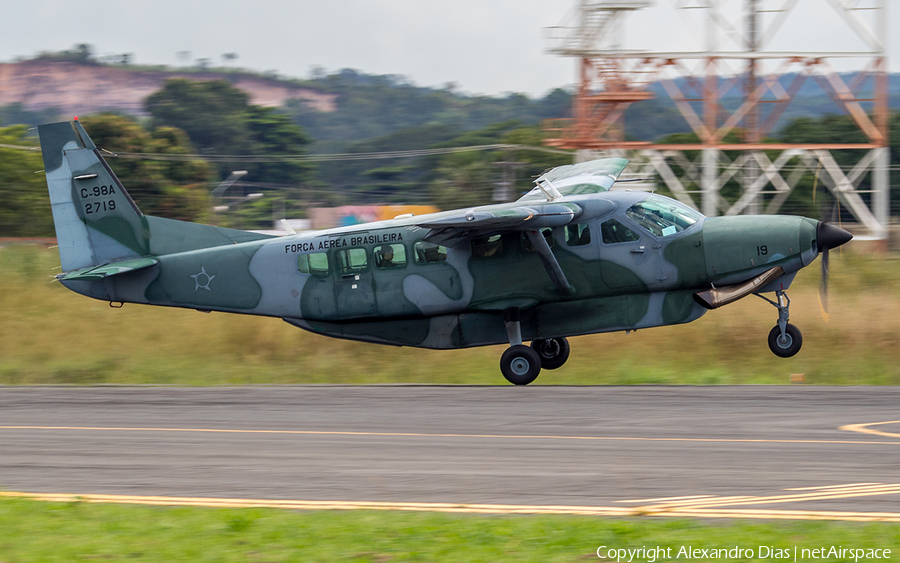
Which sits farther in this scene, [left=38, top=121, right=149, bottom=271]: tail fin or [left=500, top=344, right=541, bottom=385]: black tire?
[left=38, top=121, right=149, bottom=271]: tail fin

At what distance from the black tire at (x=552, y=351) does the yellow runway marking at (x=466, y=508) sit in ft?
30.9

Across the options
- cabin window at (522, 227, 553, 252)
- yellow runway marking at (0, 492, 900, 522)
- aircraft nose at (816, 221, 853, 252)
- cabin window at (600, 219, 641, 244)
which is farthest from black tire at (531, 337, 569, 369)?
yellow runway marking at (0, 492, 900, 522)

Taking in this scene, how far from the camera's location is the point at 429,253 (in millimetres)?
15703

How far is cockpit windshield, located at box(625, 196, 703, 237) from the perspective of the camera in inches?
594

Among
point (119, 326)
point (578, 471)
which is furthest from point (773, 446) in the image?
point (119, 326)

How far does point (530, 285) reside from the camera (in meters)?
15.3

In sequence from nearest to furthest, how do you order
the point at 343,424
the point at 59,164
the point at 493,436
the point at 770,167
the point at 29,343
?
the point at 493,436
the point at 343,424
the point at 59,164
the point at 29,343
the point at 770,167

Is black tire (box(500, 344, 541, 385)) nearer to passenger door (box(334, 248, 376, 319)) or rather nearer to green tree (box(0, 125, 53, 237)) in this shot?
passenger door (box(334, 248, 376, 319))

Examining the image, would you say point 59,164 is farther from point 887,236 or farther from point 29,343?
point 887,236

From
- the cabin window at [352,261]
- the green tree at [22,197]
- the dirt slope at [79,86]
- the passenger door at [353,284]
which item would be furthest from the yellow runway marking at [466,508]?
the dirt slope at [79,86]

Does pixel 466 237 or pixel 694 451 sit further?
pixel 466 237

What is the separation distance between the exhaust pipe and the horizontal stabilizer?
9.88 m

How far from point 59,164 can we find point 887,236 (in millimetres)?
26107

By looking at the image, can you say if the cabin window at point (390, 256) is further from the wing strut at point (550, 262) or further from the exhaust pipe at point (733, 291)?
the exhaust pipe at point (733, 291)
